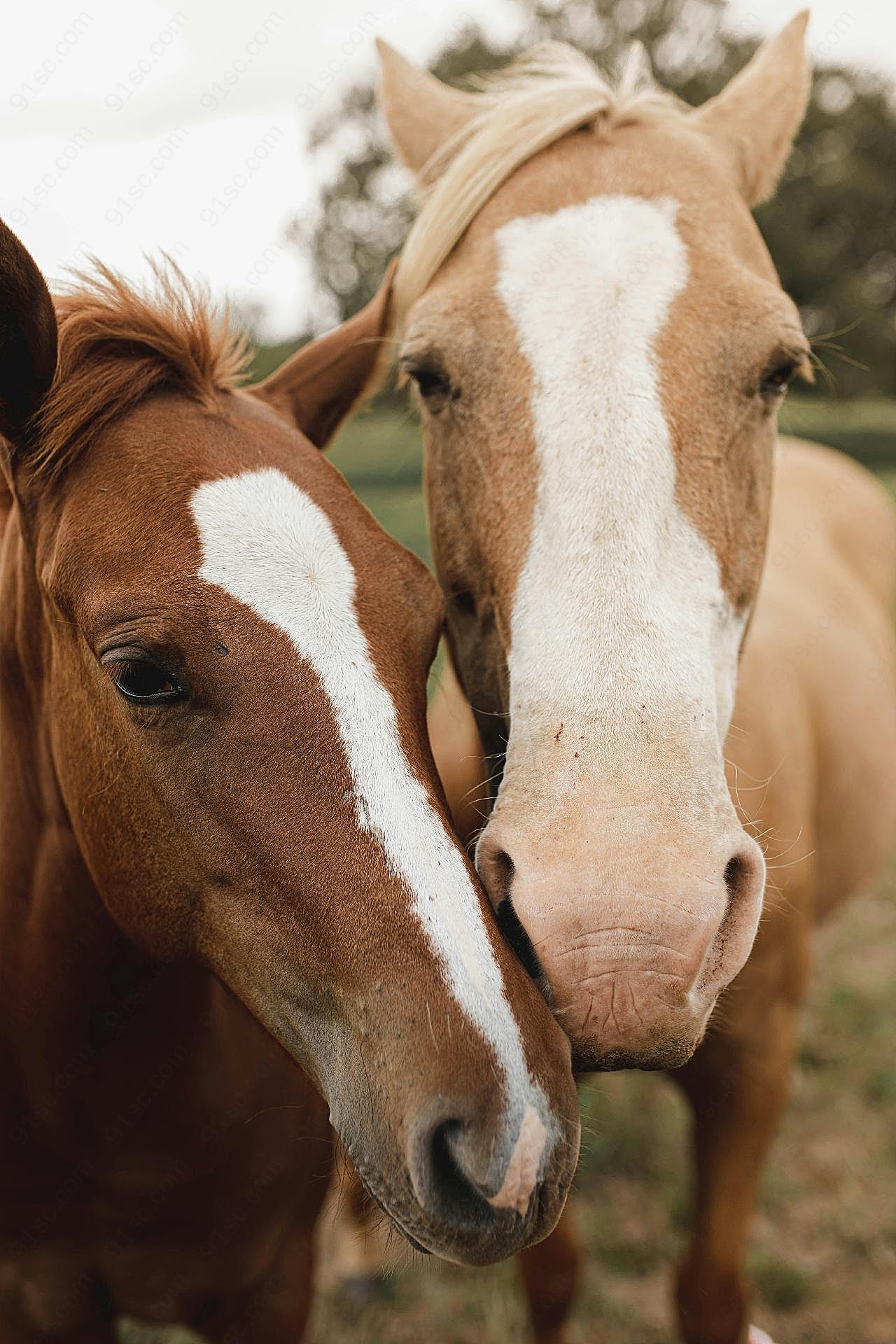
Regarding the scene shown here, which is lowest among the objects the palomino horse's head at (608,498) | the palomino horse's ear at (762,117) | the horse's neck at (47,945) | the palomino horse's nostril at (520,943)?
the horse's neck at (47,945)

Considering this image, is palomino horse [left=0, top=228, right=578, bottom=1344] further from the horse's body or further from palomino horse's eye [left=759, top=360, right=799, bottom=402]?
palomino horse's eye [left=759, top=360, right=799, bottom=402]

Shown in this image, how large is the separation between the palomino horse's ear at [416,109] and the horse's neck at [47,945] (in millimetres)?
1672

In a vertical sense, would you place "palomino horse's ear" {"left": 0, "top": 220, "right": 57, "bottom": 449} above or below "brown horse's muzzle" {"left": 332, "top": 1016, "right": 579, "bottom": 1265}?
above

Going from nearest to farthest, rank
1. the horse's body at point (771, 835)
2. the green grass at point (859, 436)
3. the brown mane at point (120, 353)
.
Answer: the brown mane at point (120, 353) → the horse's body at point (771, 835) → the green grass at point (859, 436)

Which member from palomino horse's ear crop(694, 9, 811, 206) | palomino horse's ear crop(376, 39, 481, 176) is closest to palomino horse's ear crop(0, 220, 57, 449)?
palomino horse's ear crop(376, 39, 481, 176)

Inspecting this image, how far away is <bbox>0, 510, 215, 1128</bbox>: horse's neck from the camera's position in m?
1.94

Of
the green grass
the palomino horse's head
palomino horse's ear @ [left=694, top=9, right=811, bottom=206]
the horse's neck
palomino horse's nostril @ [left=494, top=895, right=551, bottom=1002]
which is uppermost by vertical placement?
palomino horse's ear @ [left=694, top=9, right=811, bottom=206]

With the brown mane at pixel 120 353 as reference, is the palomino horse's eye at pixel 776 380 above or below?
below

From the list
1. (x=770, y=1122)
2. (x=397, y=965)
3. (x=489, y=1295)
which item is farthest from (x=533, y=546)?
(x=489, y=1295)

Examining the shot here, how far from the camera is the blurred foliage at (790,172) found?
763 inches

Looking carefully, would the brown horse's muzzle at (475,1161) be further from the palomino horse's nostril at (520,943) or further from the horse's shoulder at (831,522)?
the horse's shoulder at (831,522)

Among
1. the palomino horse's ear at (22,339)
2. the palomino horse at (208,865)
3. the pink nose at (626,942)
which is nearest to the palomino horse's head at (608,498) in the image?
the pink nose at (626,942)

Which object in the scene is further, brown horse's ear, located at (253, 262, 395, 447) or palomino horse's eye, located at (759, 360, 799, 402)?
brown horse's ear, located at (253, 262, 395, 447)

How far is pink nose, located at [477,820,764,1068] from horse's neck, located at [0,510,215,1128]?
85cm
